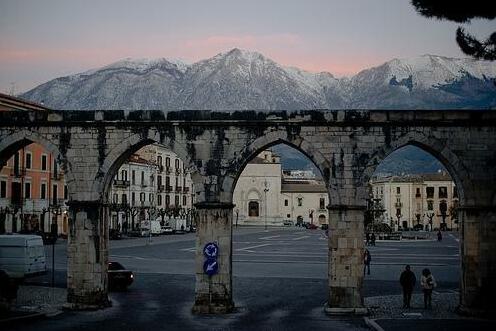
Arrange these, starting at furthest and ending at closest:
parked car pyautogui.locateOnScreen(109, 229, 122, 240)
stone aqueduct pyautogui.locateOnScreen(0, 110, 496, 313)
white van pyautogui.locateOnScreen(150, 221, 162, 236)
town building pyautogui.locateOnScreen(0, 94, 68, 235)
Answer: white van pyautogui.locateOnScreen(150, 221, 162, 236)
parked car pyautogui.locateOnScreen(109, 229, 122, 240)
town building pyautogui.locateOnScreen(0, 94, 68, 235)
stone aqueduct pyautogui.locateOnScreen(0, 110, 496, 313)

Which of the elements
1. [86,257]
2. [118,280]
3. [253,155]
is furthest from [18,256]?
[253,155]

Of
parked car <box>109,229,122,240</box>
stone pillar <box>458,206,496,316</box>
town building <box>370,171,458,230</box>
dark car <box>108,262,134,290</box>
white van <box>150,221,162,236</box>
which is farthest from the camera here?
town building <box>370,171,458,230</box>

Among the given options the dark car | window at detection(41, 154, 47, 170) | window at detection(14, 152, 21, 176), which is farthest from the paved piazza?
window at detection(41, 154, 47, 170)

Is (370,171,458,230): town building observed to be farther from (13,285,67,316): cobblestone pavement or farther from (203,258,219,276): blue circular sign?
(203,258,219,276): blue circular sign

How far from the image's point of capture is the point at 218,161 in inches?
875

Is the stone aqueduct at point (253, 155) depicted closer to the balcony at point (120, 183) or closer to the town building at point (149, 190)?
the town building at point (149, 190)

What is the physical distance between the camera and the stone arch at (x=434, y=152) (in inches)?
853

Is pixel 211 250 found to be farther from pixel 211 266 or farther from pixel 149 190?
pixel 149 190

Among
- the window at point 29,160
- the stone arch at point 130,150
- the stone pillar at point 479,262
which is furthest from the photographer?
the window at point 29,160

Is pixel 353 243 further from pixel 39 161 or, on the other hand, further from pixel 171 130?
pixel 39 161

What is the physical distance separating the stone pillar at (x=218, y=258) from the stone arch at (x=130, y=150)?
1182mm

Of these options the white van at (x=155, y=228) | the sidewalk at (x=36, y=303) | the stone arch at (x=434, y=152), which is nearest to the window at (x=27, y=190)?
the white van at (x=155, y=228)

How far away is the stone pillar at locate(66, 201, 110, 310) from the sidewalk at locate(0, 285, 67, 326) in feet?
3.09

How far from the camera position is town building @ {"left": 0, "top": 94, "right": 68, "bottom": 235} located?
5678cm
